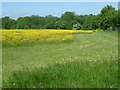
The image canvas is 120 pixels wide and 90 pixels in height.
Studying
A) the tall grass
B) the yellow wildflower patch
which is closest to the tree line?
the yellow wildflower patch

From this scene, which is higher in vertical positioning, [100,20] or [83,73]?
[100,20]

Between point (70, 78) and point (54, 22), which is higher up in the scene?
point (54, 22)

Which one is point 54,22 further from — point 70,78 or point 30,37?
point 70,78

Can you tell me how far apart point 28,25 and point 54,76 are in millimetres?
26451

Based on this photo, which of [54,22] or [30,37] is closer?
[30,37]

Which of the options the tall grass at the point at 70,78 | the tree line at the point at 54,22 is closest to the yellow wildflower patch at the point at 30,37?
the tree line at the point at 54,22

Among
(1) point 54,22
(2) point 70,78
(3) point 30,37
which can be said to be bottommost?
(2) point 70,78

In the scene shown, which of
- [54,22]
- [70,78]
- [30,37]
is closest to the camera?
[70,78]

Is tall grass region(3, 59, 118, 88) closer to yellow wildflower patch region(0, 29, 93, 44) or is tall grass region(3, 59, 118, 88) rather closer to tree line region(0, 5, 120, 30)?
yellow wildflower patch region(0, 29, 93, 44)

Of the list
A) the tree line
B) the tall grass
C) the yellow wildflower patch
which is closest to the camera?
the tall grass

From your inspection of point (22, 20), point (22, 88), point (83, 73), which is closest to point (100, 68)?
point (83, 73)

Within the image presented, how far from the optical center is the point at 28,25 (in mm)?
29547

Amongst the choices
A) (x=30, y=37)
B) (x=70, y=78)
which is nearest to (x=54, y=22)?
(x=30, y=37)

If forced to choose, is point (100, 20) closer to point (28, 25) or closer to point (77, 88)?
point (28, 25)
